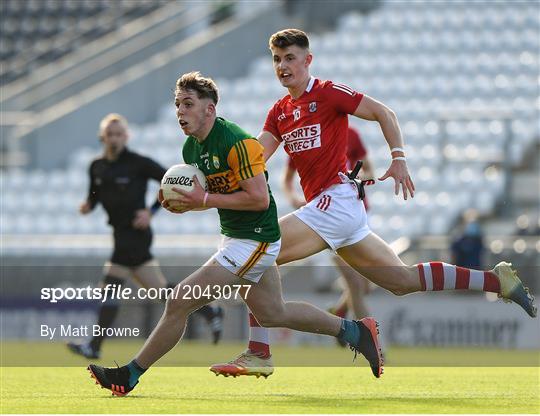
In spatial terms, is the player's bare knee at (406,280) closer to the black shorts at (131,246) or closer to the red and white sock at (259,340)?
the red and white sock at (259,340)

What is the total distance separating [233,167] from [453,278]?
1.94m

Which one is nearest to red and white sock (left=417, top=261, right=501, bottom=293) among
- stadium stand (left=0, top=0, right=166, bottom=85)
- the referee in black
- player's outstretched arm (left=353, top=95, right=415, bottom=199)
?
player's outstretched arm (left=353, top=95, right=415, bottom=199)

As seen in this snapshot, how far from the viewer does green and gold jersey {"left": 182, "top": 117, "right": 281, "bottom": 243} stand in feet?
25.1

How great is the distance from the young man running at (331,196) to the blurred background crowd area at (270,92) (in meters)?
9.12

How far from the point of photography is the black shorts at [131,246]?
39.5 feet

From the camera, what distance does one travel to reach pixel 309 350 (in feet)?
47.4

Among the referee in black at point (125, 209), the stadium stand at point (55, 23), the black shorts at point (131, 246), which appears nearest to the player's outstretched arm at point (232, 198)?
the referee in black at point (125, 209)

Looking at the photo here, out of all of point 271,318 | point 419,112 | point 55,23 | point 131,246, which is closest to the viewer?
point 271,318

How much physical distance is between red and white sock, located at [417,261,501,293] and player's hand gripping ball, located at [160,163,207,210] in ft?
6.12

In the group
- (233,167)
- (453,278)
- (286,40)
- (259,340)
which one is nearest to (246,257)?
(233,167)

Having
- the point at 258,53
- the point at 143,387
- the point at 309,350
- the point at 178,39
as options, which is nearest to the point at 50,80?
Answer: the point at 178,39

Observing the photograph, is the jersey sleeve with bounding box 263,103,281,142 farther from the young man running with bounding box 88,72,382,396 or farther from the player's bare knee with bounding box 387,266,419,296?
the player's bare knee with bounding box 387,266,419,296

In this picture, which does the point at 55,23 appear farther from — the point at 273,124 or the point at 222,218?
the point at 222,218

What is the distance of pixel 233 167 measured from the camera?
768cm
